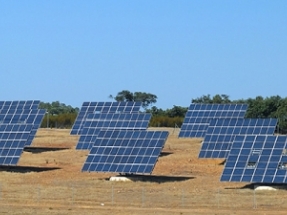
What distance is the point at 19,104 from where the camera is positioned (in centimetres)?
7512

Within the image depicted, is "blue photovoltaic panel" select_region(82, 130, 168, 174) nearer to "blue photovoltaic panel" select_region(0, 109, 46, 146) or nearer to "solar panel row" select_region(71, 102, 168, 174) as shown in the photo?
"solar panel row" select_region(71, 102, 168, 174)

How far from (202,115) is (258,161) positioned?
31.5m

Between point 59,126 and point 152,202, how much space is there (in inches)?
3111

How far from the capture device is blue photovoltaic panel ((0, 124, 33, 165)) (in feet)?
175

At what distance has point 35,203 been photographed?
39.9m

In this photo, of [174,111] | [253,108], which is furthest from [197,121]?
[174,111]

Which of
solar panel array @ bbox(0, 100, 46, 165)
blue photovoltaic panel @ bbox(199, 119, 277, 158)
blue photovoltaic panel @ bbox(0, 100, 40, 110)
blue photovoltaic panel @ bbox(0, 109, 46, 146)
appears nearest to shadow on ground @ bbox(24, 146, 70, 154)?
blue photovoltaic panel @ bbox(0, 109, 46, 146)

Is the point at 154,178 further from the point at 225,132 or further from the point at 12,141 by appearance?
the point at 12,141

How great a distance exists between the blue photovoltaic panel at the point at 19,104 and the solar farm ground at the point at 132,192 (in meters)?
12.1

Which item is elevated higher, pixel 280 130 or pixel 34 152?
pixel 280 130

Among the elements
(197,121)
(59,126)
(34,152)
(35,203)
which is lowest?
(35,203)

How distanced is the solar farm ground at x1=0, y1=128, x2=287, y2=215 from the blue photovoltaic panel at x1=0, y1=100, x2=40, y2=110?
12138 millimetres

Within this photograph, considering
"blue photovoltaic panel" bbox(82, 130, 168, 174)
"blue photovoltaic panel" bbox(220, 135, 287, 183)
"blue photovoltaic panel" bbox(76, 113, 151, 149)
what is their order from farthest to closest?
"blue photovoltaic panel" bbox(76, 113, 151, 149) < "blue photovoltaic panel" bbox(82, 130, 168, 174) < "blue photovoltaic panel" bbox(220, 135, 287, 183)

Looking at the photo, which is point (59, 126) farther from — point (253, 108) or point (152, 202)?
point (152, 202)
